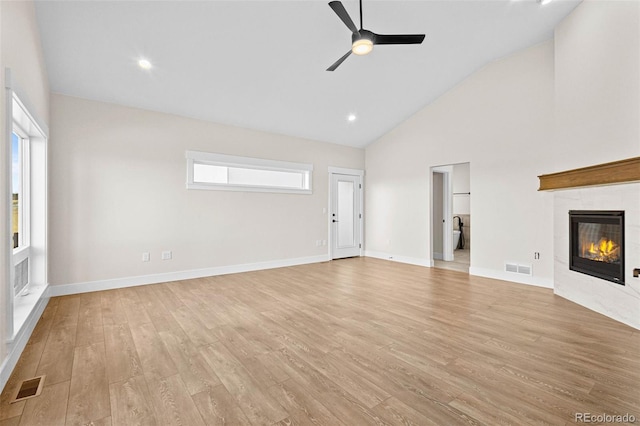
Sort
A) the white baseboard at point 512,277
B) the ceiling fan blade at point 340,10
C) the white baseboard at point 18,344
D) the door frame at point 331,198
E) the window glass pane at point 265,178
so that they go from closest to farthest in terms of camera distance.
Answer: the white baseboard at point 18,344
the ceiling fan blade at point 340,10
the white baseboard at point 512,277
the window glass pane at point 265,178
the door frame at point 331,198

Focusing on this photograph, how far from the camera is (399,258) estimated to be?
6551 millimetres

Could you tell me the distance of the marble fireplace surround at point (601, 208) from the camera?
2.96 meters

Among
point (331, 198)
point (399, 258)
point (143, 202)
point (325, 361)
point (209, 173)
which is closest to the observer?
point (325, 361)

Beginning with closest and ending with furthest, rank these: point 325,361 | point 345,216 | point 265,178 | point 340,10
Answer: point 325,361 → point 340,10 → point 265,178 → point 345,216

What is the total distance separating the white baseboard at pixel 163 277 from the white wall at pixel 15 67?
7.00ft

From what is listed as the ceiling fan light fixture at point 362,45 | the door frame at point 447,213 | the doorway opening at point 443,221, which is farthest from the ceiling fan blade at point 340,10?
the door frame at point 447,213

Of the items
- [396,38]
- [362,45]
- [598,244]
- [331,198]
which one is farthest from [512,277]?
[362,45]

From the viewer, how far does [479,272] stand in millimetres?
5184

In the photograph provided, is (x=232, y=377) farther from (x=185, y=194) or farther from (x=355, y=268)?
(x=355, y=268)

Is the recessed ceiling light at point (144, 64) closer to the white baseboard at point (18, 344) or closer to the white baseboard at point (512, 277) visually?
the white baseboard at point (18, 344)

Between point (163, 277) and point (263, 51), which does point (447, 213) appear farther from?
point (163, 277)

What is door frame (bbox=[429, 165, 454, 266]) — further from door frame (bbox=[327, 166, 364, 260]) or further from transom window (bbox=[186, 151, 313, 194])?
transom window (bbox=[186, 151, 313, 194])

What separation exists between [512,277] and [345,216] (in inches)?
143

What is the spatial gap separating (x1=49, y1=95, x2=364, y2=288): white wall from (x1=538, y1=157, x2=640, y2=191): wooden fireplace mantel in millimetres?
4403
